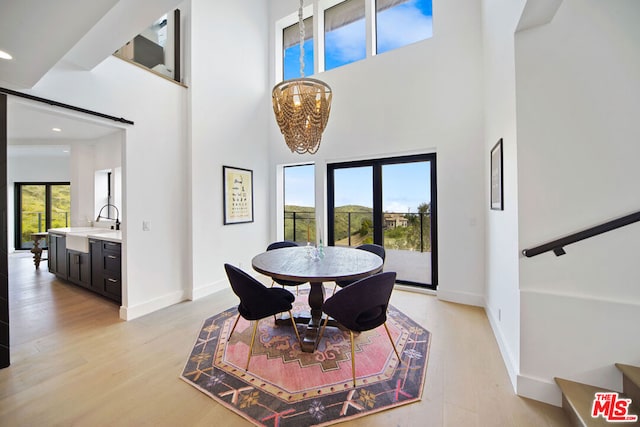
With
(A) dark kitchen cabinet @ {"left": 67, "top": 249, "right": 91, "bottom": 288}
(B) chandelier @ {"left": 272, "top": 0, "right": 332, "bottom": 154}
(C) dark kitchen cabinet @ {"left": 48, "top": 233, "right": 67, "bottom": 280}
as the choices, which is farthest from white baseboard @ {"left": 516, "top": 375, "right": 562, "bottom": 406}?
(C) dark kitchen cabinet @ {"left": 48, "top": 233, "right": 67, "bottom": 280}

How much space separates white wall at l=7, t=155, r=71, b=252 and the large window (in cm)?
696

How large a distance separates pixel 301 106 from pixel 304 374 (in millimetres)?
2300

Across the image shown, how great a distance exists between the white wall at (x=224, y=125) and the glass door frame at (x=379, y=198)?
1.30 metres

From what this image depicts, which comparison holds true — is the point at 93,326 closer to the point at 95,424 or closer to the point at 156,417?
the point at 95,424

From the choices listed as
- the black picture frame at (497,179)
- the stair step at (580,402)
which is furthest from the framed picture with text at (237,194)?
the stair step at (580,402)

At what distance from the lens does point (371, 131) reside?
13.0 ft

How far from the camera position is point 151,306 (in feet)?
10.3

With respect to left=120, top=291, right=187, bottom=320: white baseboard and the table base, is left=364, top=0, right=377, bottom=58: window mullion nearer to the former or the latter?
the table base

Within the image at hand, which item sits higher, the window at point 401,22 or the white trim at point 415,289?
the window at point 401,22

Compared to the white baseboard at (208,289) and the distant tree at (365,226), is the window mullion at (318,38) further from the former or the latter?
the white baseboard at (208,289)

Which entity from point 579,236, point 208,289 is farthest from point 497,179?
point 208,289

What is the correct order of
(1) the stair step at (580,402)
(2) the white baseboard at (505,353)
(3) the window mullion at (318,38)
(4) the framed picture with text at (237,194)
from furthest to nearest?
(3) the window mullion at (318,38), (4) the framed picture with text at (237,194), (2) the white baseboard at (505,353), (1) the stair step at (580,402)

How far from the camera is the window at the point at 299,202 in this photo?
4766 mm

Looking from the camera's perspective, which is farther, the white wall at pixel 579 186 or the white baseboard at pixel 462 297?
the white baseboard at pixel 462 297
